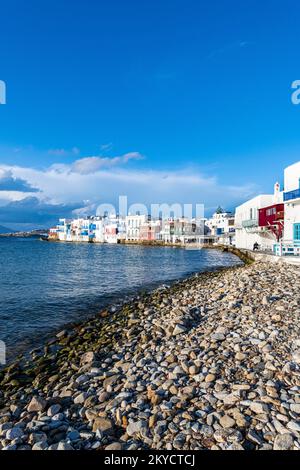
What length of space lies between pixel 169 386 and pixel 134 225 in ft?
357

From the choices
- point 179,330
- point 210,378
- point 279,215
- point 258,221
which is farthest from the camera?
point 258,221

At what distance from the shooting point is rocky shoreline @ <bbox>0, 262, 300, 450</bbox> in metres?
3.56

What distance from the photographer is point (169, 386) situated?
462cm

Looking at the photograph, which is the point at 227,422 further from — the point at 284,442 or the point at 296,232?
the point at 296,232

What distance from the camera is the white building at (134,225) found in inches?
4227

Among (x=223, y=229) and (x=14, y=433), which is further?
(x=223, y=229)

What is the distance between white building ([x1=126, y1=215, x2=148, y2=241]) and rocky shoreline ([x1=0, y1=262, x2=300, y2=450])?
3852 inches

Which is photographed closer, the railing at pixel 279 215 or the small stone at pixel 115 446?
the small stone at pixel 115 446

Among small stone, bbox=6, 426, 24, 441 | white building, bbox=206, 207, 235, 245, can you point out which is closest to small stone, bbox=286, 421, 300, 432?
small stone, bbox=6, 426, 24, 441

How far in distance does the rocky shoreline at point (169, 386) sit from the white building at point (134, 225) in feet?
321

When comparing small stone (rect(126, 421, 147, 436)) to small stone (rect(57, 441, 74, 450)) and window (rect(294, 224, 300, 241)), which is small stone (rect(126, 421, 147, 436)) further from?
window (rect(294, 224, 300, 241))

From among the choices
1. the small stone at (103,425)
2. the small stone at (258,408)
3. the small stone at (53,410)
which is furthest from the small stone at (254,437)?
the small stone at (53,410)

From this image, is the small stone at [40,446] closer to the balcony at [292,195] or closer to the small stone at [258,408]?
the small stone at [258,408]

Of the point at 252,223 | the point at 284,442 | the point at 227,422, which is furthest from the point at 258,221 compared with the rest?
the point at 284,442
